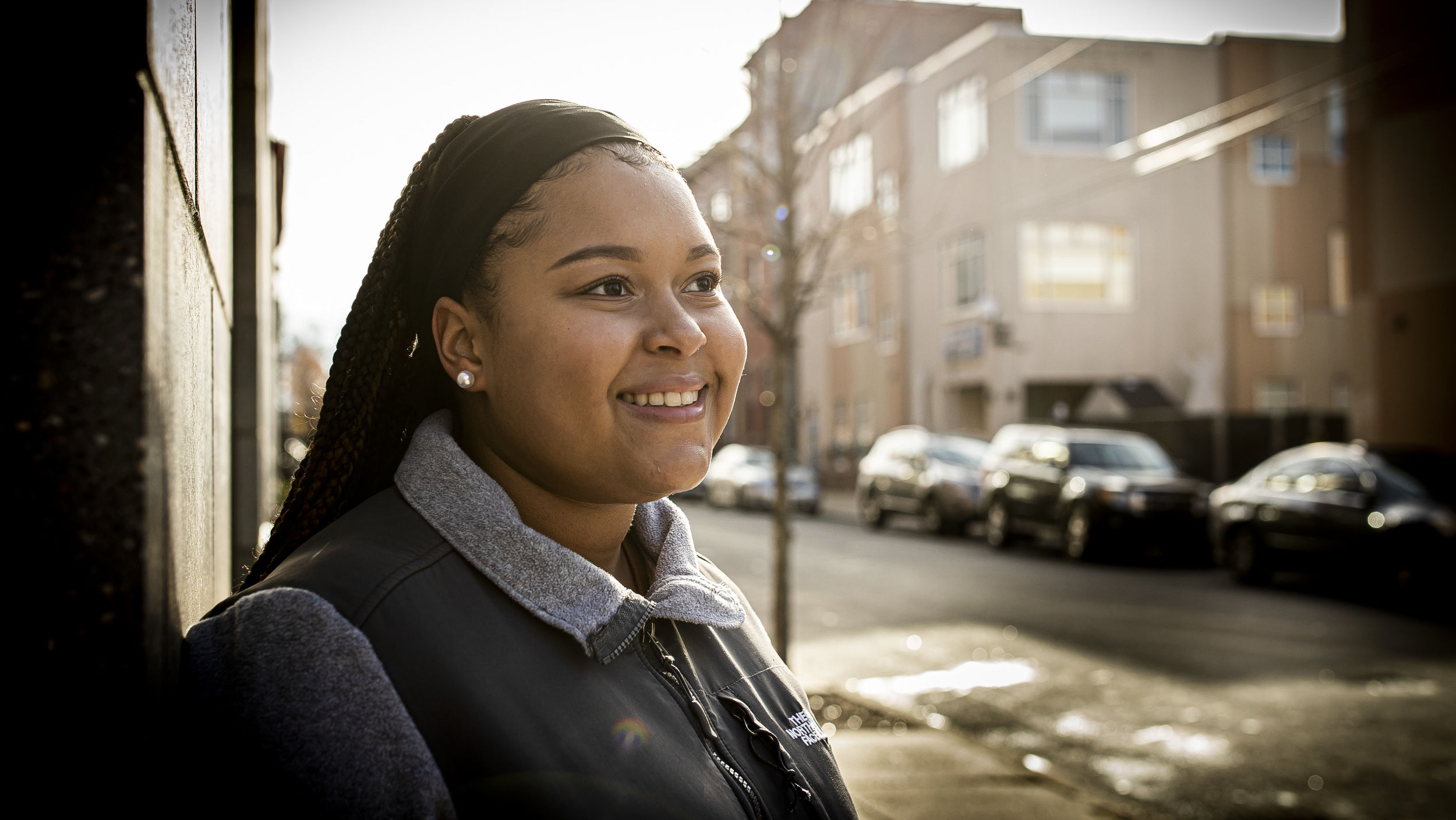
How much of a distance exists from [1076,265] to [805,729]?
91.9ft

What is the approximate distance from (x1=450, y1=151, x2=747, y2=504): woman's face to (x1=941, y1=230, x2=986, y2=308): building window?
27.7m

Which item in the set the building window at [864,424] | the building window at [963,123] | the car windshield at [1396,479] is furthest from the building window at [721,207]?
the building window at [864,424]

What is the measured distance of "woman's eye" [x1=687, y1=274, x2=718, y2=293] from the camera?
5.66 feet

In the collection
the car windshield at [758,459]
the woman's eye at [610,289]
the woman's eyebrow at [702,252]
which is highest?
the woman's eyebrow at [702,252]

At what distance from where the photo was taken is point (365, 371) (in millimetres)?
1638

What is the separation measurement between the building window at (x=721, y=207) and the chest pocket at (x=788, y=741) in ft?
18.6

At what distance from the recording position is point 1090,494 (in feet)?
50.7

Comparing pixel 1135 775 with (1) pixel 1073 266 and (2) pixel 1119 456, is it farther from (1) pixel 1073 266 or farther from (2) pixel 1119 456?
(1) pixel 1073 266

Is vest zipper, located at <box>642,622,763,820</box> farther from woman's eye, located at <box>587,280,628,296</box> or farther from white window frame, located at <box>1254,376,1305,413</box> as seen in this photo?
white window frame, located at <box>1254,376,1305,413</box>

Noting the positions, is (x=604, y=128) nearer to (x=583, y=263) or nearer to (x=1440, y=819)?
(x=583, y=263)

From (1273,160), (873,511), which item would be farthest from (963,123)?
(873,511)

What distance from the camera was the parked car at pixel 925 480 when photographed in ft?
62.3

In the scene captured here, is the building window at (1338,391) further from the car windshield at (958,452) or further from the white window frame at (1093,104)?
the car windshield at (958,452)

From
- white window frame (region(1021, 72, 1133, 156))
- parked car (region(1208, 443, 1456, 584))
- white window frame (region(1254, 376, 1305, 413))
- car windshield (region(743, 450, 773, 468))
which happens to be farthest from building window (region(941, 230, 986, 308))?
parked car (region(1208, 443, 1456, 584))
